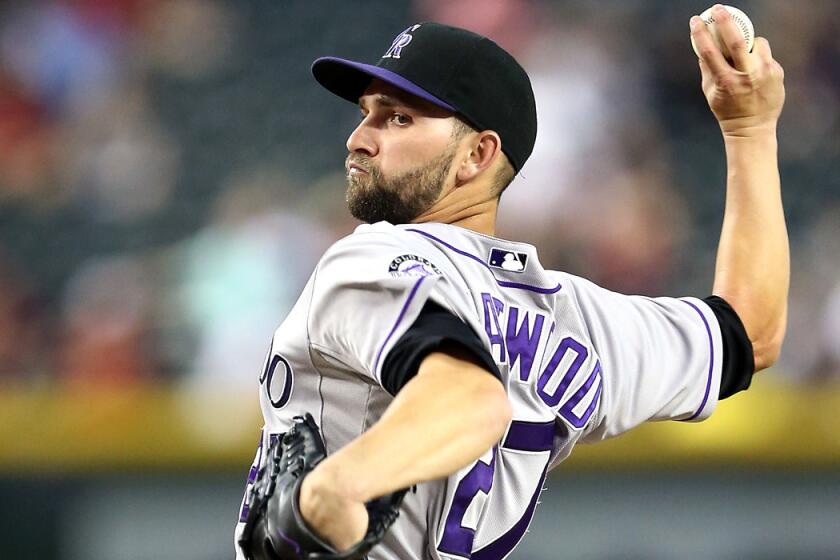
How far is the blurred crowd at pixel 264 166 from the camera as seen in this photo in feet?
17.2

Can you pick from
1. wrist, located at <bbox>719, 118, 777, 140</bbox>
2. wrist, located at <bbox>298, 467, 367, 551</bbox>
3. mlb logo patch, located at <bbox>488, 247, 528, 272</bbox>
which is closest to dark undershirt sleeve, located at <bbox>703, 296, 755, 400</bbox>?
wrist, located at <bbox>719, 118, 777, 140</bbox>

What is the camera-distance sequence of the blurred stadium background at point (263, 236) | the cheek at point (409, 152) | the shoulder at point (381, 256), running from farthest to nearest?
the blurred stadium background at point (263, 236) → the cheek at point (409, 152) → the shoulder at point (381, 256)

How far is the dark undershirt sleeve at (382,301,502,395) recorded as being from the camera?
141cm

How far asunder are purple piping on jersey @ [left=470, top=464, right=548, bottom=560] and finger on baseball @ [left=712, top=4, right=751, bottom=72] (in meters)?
0.80

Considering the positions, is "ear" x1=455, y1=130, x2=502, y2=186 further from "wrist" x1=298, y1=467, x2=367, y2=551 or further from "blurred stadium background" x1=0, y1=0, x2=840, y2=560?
"blurred stadium background" x1=0, y1=0, x2=840, y2=560

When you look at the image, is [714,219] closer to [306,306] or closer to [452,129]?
[452,129]

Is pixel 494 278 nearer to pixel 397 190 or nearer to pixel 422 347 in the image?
pixel 397 190

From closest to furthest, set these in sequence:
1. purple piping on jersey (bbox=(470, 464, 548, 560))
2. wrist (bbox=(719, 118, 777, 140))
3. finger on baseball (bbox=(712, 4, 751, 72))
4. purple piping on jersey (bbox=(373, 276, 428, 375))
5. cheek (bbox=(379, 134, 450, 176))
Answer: purple piping on jersey (bbox=(373, 276, 428, 375)) → purple piping on jersey (bbox=(470, 464, 548, 560)) → cheek (bbox=(379, 134, 450, 176)) → finger on baseball (bbox=(712, 4, 751, 72)) → wrist (bbox=(719, 118, 777, 140))

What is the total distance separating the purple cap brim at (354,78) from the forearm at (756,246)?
0.58 meters

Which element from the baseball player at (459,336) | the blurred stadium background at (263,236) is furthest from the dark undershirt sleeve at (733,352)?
the blurred stadium background at (263,236)

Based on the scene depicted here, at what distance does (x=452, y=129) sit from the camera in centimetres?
203

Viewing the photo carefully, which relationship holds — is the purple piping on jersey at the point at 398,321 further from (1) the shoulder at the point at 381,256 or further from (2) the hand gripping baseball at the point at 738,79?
(2) the hand gripping baseball at the point at 738,79

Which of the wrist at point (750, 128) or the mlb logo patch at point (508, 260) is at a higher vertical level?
the wrist at point (750, 128)

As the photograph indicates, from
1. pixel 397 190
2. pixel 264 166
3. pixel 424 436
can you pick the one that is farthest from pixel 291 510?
pixel 264 166
